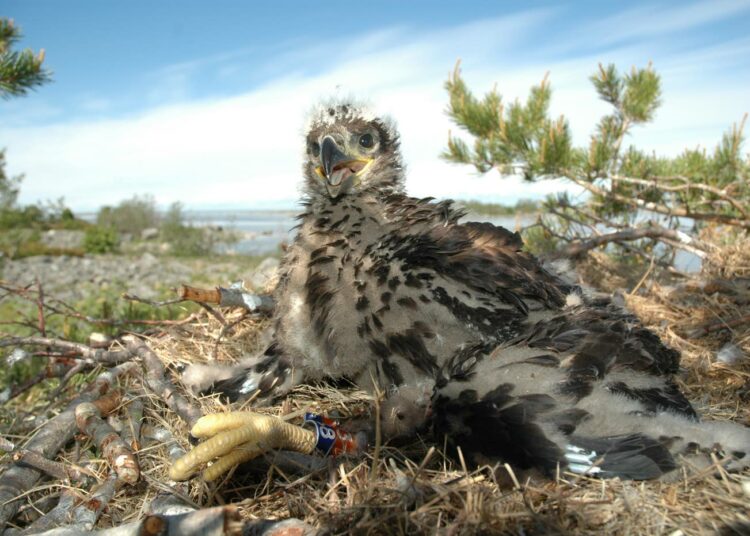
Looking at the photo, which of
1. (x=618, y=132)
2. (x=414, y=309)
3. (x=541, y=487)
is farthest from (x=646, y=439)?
(x=618, y=132)

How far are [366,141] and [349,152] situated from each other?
0.45ft

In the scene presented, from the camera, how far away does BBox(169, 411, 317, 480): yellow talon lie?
1.59m

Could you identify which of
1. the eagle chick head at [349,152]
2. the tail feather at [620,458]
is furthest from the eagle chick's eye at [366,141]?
the tail feather at [620,458]

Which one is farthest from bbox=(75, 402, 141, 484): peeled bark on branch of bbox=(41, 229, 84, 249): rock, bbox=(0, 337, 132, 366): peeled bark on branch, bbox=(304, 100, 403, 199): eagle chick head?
bbox=(41, 229, 84, 249): rock

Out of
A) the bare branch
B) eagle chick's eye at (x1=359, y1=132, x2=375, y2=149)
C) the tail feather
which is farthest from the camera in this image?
the bare branch

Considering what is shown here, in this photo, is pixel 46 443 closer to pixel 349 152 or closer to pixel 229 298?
pixel 229 298

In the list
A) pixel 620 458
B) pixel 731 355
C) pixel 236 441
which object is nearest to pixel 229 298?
pixel 236 441

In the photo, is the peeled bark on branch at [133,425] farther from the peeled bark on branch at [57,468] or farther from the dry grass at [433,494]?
the peeled bark on branch at [57,468]

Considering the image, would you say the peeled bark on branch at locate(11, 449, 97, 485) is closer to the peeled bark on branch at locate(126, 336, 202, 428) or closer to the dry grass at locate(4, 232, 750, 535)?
the dry grass at locate(4, 232, 750, 535)

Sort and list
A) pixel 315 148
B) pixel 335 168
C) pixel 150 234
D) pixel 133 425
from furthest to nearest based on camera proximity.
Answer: pixel 150 234, pixel 315 148, pixel 335 168, pixel 133 425

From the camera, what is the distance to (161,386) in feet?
7.86

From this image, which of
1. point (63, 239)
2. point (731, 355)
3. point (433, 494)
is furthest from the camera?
point (63, 239)

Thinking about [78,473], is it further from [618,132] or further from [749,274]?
[618,132]

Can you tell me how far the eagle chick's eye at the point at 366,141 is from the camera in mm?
2723
